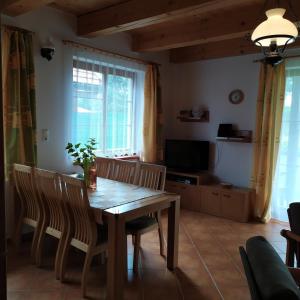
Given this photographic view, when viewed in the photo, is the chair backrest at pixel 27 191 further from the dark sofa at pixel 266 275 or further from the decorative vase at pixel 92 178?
the dark sofa at pixel 266 275

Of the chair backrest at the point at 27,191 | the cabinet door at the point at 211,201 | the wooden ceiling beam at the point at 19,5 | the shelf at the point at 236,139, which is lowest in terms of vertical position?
the cabinet door at the point at 211,201

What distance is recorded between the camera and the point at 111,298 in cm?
219

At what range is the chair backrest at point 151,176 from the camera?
3104 millimetres

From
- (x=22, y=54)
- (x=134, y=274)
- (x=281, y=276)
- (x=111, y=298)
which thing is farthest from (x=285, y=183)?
(x=22, y=54)

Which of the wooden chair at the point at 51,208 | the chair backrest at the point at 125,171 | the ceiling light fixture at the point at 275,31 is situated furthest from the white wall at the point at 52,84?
the ceiling light fixture at the point at 275,31

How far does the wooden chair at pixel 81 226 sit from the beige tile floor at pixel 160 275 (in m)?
0.19

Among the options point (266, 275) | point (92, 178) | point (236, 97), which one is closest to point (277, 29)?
point (266, 275)

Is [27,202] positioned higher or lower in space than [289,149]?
lower

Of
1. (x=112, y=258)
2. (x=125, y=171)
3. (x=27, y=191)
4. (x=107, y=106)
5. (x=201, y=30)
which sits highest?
(x=201, y=30)

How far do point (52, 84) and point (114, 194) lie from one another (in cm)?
166

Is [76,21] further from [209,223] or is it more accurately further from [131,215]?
[209,223]

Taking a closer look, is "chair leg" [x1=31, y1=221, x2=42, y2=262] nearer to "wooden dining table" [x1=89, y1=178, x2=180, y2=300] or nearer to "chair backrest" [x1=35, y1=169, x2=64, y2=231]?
"chair backrest" [x1=35, y1=169, x2=64, y2=231]

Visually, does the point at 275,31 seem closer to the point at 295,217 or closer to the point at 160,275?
the point at 295,217

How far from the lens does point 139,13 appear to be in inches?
121
